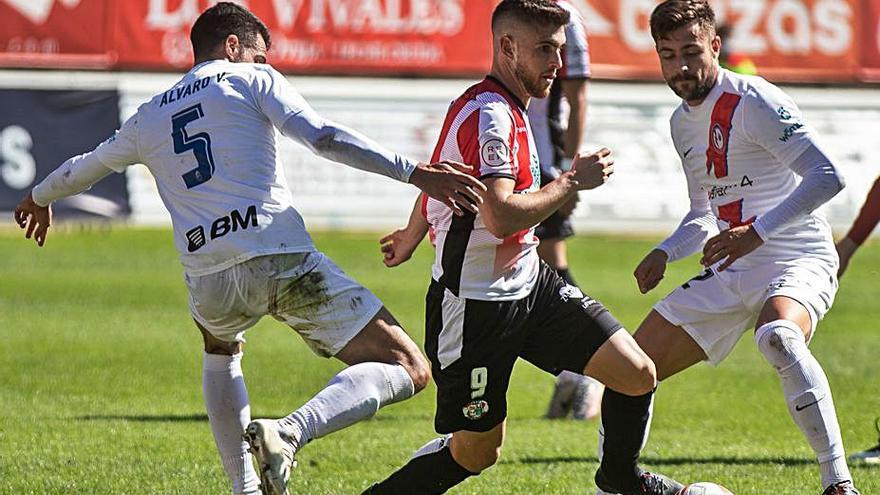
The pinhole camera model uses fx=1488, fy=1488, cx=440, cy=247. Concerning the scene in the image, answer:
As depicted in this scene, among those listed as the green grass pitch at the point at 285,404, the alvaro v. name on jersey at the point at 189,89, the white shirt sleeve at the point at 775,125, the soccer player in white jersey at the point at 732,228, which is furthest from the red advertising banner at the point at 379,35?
the alvaro v. name on jersey at the point at 189,89

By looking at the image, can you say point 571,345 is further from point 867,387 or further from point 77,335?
point 77,335

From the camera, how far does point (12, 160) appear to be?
2094 cm

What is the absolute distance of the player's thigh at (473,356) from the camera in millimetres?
6008

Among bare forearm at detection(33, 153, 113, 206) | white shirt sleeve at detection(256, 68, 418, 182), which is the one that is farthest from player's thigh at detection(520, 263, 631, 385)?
Result: bare forearm at detection(33, 153, 113, 206)

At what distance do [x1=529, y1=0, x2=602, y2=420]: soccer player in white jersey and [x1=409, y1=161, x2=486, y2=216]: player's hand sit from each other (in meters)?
3.95

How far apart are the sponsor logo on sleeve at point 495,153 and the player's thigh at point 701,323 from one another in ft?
5.13

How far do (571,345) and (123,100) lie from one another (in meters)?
16.3

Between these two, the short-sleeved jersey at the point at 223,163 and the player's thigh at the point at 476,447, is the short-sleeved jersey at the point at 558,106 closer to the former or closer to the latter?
the player's thigh at the point at 476,447

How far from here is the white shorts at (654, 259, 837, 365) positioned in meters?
6.75

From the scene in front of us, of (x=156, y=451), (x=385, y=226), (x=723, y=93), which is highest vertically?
(x=723, y=93)

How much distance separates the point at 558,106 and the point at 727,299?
3.34m

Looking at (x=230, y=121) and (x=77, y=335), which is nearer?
(x=230, y=121)

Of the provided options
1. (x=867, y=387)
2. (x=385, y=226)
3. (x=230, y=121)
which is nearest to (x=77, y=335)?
(x=867, y=387)

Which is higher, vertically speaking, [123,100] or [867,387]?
[867,387]
